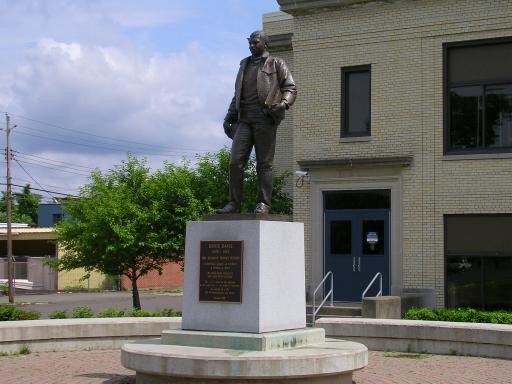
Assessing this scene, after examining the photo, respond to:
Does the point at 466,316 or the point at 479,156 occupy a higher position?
the point at 479,156

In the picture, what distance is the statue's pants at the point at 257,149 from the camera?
11.8m

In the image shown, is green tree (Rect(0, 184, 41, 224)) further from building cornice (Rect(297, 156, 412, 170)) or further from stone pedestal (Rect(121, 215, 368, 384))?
Result: stone pedestal (Rect(121, 215, 368, 384))

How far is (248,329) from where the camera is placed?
1080 centimetres

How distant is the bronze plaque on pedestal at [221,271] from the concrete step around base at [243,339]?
1.63 ft

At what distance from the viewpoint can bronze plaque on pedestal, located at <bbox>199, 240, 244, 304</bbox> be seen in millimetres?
11016

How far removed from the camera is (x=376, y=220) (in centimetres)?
2153

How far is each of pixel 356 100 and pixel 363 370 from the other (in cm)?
1088

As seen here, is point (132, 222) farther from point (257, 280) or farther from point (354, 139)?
point (257, 280)

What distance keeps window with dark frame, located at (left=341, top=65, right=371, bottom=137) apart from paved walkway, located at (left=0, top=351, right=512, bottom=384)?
8.59 metres

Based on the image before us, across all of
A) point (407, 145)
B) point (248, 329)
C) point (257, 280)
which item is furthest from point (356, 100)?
point (248, 329)

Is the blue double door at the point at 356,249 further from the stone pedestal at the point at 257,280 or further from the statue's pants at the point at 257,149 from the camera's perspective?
the statue's pants at the point at 257,149

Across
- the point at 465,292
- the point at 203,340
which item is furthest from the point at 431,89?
the point at 203,340

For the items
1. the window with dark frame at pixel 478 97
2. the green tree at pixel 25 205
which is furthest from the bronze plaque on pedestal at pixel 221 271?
the green tree at pixel 25 205

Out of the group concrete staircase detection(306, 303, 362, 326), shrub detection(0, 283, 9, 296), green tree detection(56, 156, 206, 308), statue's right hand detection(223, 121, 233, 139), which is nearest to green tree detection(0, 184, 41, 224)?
shrub detection(0, 283, 9, 296)
